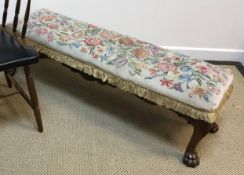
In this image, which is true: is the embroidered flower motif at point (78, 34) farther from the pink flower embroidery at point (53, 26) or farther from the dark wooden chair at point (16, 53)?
the dark wooden chair at point (16, 53)

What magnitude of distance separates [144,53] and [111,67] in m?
0.22

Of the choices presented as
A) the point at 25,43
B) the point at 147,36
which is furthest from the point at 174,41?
the point at 25,43

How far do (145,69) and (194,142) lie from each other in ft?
1.50

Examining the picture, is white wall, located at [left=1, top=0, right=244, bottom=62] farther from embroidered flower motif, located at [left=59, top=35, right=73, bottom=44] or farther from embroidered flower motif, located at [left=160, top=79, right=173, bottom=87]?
embroidered flower motif, located at [left=160, top=79, right=173, bottom=87]

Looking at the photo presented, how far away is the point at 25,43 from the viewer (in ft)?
5.21

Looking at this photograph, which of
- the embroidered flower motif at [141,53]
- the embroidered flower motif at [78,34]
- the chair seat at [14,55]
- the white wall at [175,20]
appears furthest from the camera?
the white wall at [175,20]

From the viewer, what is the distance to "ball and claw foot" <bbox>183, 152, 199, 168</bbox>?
1.65m

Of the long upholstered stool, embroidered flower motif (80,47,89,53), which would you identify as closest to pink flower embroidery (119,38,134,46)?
A: the long upholstered stool

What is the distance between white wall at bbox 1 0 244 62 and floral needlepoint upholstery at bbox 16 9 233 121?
404 millimetres

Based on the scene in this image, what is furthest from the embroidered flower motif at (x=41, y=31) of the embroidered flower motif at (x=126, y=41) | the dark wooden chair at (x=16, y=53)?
the embroidered flower motif at (x=126, y=41)

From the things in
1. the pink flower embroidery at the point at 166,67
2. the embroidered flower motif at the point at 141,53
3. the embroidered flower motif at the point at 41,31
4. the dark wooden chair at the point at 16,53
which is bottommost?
the embroidered flower motif at the point at 41,31

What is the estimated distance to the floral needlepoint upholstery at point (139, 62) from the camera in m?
1.56

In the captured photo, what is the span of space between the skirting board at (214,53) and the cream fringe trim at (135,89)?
1020mm

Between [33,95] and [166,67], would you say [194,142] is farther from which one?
[33,95]
